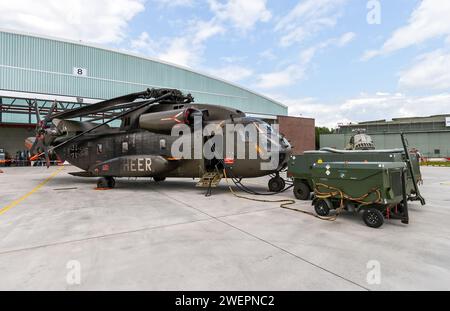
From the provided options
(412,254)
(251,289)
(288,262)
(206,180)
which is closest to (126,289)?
(251,289)

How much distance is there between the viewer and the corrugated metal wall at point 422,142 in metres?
49.5

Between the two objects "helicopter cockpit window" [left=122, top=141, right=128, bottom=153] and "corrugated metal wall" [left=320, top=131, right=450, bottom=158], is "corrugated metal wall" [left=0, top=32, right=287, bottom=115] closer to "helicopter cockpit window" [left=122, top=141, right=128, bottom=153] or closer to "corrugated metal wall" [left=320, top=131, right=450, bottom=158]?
"helicopter cockpit window" [left=122, top=141, right=128, bottom=153]

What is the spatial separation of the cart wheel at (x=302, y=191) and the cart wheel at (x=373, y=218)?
2715 millimetres

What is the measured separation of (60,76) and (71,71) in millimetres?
1300

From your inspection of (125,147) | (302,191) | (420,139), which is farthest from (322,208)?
(420,139)

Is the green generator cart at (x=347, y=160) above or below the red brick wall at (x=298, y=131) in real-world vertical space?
below

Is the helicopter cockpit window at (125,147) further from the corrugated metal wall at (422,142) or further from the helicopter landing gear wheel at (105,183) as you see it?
the corrugated metal wall at (422,142)

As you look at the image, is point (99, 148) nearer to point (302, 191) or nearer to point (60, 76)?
point (302, 191)

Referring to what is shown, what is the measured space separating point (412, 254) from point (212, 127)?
273 inches

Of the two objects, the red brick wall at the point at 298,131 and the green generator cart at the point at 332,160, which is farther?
the red brick wall at the point at 298,131

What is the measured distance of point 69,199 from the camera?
8273 millimetres

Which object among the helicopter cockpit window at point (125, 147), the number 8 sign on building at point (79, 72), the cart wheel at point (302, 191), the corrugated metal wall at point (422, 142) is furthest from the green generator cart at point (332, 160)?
the corrugated metal wall at point (422, 142)

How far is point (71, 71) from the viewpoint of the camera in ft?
95.1

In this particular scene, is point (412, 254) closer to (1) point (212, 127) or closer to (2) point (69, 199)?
(1) point (212, 127)
